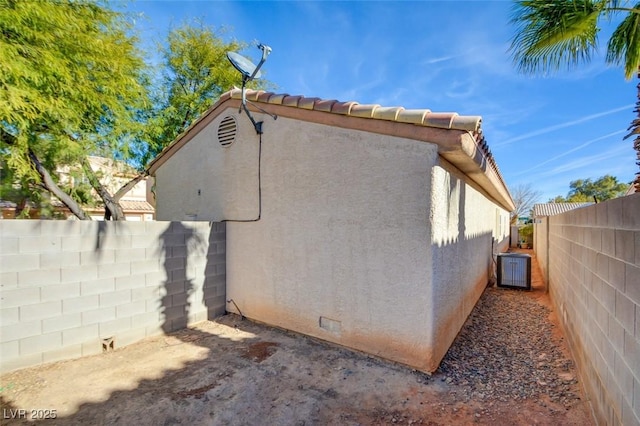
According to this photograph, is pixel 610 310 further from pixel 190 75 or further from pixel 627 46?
pixel 190 75

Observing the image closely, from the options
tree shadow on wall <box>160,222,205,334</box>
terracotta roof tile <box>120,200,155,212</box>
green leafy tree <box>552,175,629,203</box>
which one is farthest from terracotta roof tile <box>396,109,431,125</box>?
green leafy tree <box>552,175,629,203</box>

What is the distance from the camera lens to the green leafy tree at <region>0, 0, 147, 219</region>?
22.7ft

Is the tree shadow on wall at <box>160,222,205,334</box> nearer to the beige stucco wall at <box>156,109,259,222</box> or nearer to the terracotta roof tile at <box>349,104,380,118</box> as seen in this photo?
the beige stucco wall at <box>156,109,259,222</box>

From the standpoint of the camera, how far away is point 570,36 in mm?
4895

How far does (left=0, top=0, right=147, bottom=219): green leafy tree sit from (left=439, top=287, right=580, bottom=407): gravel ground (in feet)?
36.8

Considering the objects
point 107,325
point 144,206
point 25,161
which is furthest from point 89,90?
point 144,206

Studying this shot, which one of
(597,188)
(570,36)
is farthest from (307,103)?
(597,188)

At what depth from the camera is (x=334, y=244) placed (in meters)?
5.72

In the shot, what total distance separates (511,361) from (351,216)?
13.4 feet

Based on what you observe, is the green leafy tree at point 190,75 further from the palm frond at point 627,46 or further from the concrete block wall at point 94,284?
the palm frond at point 627,46

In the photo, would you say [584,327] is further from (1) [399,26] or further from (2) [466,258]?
(1) [399,26]

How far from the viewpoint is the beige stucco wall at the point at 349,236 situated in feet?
15.7

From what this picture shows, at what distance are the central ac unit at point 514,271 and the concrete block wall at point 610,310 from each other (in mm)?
6566

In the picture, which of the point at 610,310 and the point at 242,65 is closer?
the point at 610,310
